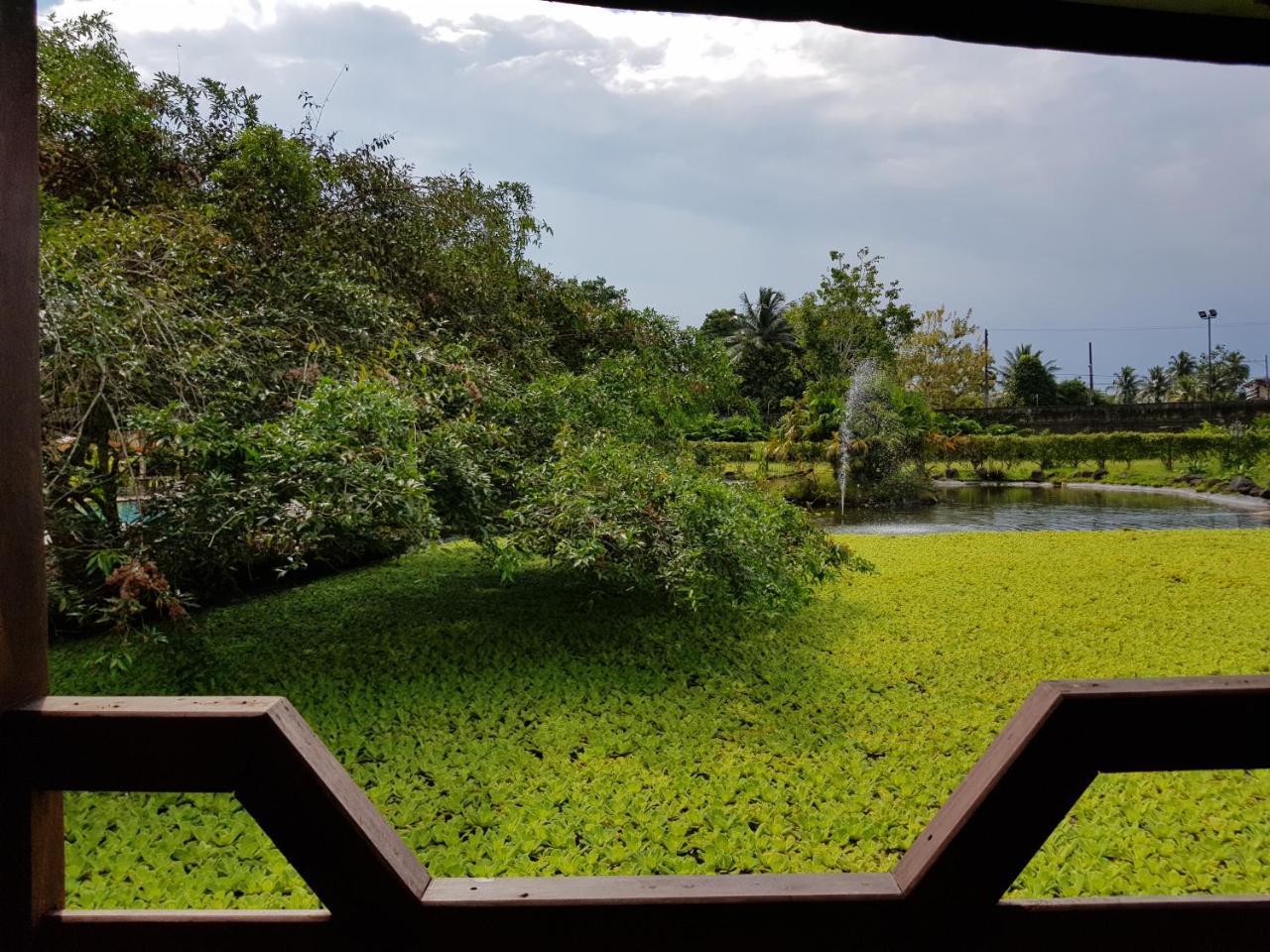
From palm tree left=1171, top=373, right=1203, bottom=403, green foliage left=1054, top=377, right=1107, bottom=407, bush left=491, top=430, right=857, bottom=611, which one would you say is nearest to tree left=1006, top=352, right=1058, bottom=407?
green foliage left=1054, top=377, right=1107, bottom=407

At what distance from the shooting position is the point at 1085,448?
19469 millimetres

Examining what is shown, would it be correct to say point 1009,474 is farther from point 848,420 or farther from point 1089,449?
point 848,420

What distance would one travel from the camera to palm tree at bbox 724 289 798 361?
99.3 feet

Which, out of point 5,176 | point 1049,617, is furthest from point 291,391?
point 1049,617

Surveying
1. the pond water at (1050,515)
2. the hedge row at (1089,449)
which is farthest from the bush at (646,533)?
the hedge row at (1089,449)

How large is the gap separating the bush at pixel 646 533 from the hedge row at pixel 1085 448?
1405 cm

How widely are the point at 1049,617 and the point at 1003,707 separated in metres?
1.76

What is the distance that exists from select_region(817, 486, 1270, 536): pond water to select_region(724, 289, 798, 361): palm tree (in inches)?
623

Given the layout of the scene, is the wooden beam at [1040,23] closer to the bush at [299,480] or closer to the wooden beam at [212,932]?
the wooden beam at [212,932]

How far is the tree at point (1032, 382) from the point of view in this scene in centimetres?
2944

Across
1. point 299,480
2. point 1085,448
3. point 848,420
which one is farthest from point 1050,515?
point 299,480

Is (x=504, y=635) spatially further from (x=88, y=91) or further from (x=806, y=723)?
(x=88, y=91)

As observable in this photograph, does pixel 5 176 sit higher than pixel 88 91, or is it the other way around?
pixel 88 91

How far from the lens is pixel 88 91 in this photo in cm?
475
